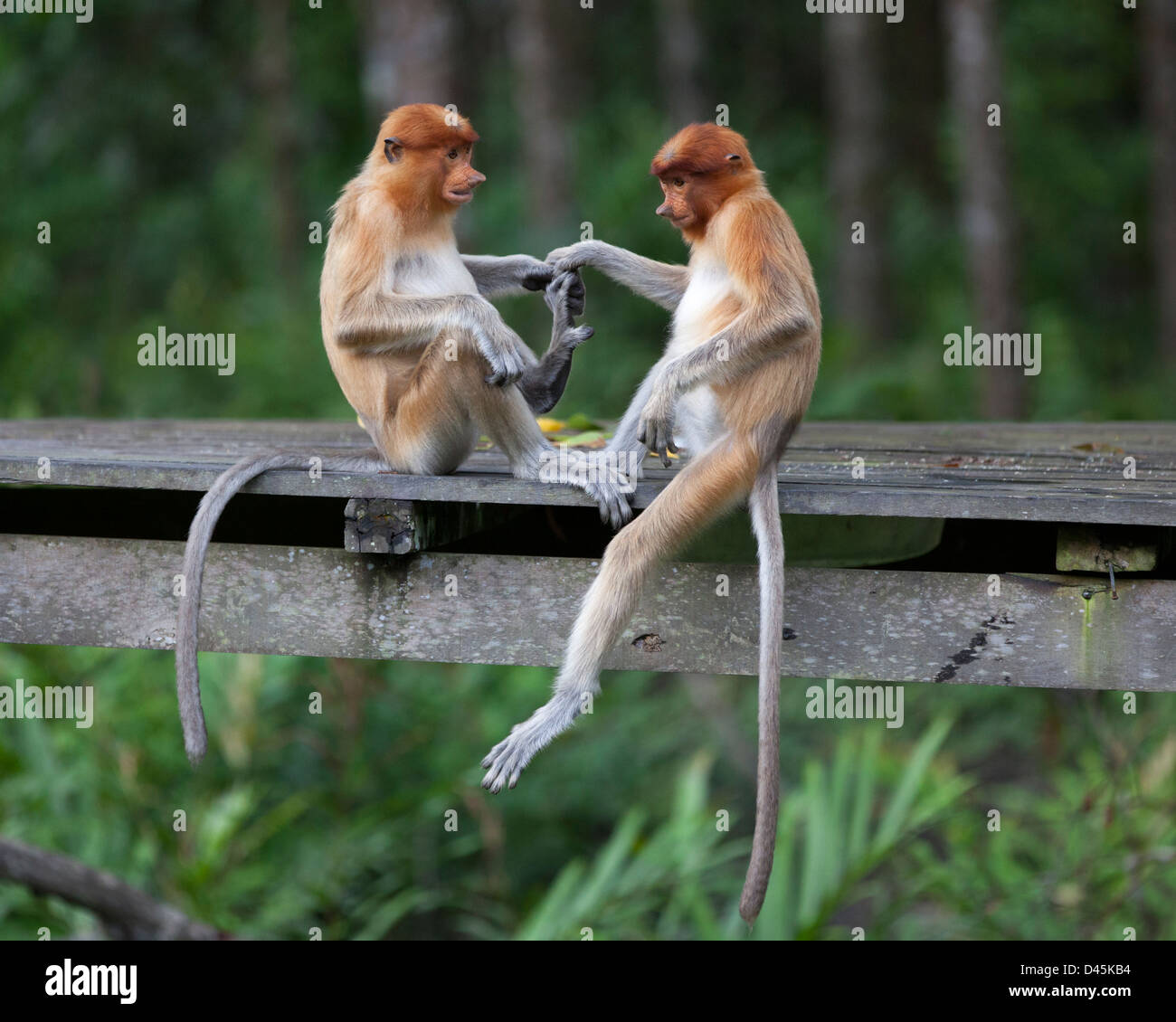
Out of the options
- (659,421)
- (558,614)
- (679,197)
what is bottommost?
(558,614)

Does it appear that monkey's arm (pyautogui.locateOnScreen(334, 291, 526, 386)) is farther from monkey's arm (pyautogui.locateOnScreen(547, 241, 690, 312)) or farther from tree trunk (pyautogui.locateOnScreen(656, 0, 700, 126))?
tree trunk (pyautogui.locateOnScreen(656, 0, 700, 126))

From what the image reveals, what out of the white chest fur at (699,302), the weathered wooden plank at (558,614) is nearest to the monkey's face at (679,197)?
the white chest fur at (699,302)

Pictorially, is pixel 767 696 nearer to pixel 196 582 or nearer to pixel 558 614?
pixel 558 614

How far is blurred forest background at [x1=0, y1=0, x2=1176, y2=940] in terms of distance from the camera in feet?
17.0

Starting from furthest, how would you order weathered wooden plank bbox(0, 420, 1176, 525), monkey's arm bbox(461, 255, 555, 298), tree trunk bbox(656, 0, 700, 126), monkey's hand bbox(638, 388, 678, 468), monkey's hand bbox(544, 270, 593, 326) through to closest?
1. tree trunk bbox(656, 0, 700, 126)
2. monkey's arm bbox(461, 255, 555, 298)
3. monkey's hand bbox(544, 270, 593, 326)
4. monkey's hand bbox(638, 388, 678, 468)
5. weathered wooden plank bbox(0, 420, 1176, 525)

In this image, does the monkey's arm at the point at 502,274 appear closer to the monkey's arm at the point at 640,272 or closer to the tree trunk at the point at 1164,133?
the monkey's arm at the point at 640,272

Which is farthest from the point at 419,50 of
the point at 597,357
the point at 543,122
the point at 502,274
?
the point at 502,274

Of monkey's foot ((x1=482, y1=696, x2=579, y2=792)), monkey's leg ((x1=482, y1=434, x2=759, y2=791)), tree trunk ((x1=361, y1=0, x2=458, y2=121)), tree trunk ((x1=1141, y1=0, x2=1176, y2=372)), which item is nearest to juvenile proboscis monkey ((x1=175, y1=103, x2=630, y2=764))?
monkey's leg ((x1=482, y1=434, x2=759, y2=791))

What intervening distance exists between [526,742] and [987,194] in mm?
7292

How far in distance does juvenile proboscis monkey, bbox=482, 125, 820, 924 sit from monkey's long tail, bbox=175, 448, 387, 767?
59cm

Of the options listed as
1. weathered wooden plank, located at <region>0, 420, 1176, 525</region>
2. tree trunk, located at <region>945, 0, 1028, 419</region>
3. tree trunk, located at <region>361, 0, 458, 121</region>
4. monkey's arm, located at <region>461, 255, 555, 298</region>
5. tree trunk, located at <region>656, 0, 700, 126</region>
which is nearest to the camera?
weathered wooden plank, located at <region>0, 420, 1176, 525</region>

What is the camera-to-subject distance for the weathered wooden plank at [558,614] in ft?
9.16

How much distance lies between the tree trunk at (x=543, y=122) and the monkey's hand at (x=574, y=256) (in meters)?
6.69

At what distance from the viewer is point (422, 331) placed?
320 centimetres
